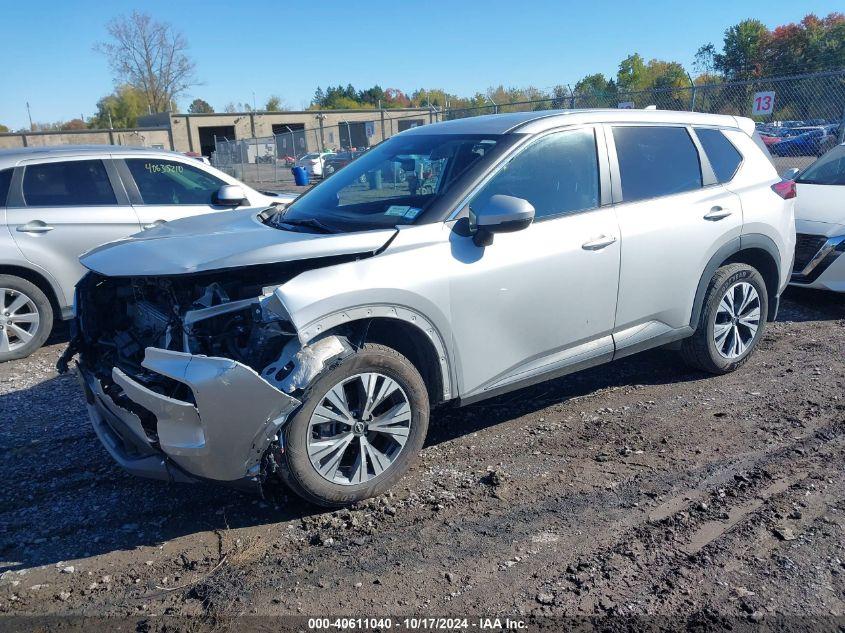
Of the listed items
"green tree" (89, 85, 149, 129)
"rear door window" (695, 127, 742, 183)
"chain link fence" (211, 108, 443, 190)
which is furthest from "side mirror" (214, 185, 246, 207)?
"green tree" (89, 85, 149, 129)

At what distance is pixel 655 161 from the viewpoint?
4625 millimetres

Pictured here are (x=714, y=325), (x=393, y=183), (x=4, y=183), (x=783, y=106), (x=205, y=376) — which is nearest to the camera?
(x=205, y=376)

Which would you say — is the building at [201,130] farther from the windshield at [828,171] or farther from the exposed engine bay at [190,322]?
the exposed engine bay at [190,322]

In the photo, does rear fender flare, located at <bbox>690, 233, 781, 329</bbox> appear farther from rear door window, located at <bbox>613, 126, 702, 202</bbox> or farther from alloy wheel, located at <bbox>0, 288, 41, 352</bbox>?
alloy wheel, located at <bbox>0, 288, 41, 352</bbox>

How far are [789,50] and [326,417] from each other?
183ft

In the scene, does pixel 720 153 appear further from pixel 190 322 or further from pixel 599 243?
pixel 190 322

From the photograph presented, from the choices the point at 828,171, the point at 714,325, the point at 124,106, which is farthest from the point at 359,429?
the point at 124,106

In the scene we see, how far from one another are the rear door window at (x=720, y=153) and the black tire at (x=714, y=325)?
2.25ft

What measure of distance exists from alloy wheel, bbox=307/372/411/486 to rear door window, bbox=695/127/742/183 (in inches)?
120

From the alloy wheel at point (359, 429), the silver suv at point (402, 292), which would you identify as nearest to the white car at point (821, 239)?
the silver suv at point (402, 292)

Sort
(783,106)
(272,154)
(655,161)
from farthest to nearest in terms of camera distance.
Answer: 1. (272,154)
2. (783,106)
3. (655,161)

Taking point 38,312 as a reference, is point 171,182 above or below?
above

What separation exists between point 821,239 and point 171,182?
6551 mm

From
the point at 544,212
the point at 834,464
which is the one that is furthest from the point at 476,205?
the point at 834,464
